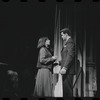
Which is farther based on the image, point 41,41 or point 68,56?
point 41,41

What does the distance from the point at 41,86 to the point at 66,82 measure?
0.60 meters

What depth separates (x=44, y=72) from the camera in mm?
26484

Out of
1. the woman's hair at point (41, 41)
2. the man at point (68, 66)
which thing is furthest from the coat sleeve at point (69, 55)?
the woman's hair at point (41, 41)

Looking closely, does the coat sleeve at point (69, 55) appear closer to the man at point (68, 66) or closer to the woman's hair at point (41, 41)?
the man at point (68, 66)

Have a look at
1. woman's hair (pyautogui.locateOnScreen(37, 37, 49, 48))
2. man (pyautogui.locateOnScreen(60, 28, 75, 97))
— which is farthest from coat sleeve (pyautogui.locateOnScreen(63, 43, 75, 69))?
woman's hair (pyautogui.locateOnScreen(37, 37, 49, 48))

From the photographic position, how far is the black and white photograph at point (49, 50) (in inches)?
1043

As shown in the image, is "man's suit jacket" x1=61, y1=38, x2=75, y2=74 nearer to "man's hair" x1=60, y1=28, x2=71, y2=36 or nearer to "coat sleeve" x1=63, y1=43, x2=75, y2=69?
"coat sleeve" x1=63, y1=43, x2=75, y2=69

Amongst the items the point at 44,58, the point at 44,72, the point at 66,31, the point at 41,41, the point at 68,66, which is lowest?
the point at 44,72

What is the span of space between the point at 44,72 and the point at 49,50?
54cm

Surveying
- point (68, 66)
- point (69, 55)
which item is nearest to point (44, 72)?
point (68, 66)

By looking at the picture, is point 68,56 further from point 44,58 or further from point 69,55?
point 44,58

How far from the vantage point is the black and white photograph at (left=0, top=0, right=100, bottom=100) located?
86.9ft

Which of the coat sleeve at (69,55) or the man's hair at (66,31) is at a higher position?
the man's hair at (66,31)

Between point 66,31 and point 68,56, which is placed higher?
point 66,31
